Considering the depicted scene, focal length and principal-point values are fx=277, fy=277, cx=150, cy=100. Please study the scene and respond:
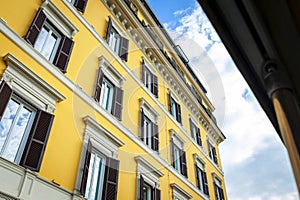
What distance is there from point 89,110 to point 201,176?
8.78 meters

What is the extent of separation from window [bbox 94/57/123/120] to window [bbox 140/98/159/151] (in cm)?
154

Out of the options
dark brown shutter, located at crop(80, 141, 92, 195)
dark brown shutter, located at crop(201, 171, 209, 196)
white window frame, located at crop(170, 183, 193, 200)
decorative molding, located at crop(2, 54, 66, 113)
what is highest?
dark brown shutter, located at crop(201, 171, 209, 196)

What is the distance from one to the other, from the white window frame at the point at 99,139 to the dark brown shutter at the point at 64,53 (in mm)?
1692

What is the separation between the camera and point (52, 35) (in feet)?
28.3

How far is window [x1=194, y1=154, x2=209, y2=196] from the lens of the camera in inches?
567

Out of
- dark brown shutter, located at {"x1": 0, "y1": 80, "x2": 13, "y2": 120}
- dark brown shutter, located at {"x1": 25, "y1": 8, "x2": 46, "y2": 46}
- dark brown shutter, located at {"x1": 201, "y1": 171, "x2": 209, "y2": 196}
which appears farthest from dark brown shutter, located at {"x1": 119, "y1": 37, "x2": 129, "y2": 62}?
dark brown shutter, located at {"x1": 201, "y1": 171, "x2": 209, "y2": 196}

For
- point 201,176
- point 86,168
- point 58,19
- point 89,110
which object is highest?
point 58,19

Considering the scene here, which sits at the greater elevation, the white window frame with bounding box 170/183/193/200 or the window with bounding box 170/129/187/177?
the window with bounding box 170/129/187/177

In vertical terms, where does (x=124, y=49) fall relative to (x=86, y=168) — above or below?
above

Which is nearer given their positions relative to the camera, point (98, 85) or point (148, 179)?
point (98, 85)

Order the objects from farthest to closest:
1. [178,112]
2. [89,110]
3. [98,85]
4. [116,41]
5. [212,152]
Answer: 1. [212,152]
2. [178,112]
3. [116,41]
4. [98,85]
5. [89,110]

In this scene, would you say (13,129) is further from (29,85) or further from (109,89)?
(109,89)

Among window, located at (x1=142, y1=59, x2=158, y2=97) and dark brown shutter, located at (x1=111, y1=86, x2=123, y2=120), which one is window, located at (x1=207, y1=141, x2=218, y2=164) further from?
dark brown shutter, located at (x1=111, y1=86, x2=123, y2=120)

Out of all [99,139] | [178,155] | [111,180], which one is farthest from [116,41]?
[111,180]
